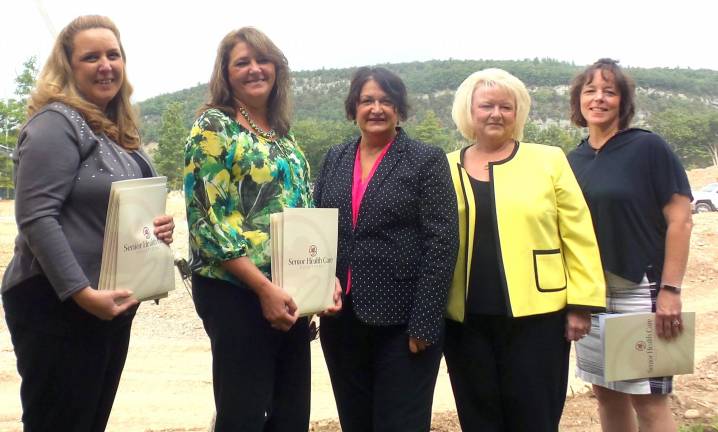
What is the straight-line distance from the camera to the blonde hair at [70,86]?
229 cm

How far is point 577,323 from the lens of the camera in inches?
109

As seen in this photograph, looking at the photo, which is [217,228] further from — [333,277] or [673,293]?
[673,293]

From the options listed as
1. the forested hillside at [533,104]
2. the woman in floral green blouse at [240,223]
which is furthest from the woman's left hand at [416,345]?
the forested hillside at [533,104]

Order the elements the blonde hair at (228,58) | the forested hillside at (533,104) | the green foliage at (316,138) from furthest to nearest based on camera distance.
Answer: the forested hillside at (533,104), the green foliage at (316,138), the blonde hair at (228,58)

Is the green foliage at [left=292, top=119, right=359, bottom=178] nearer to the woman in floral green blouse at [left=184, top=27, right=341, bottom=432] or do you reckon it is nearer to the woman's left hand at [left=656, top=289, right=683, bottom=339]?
the woman's left hand at [left=656, top=289, right=683, bottom=339]

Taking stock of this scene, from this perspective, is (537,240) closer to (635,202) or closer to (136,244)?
(635,202)

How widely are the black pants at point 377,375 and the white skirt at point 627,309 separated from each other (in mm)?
948

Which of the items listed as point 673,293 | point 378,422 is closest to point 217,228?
point 378,422

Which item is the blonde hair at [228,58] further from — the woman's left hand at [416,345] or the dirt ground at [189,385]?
the dirt ground at [189,385]

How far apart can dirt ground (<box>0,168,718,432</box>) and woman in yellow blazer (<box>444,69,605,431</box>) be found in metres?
1.68

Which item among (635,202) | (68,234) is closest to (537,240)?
(635,202)

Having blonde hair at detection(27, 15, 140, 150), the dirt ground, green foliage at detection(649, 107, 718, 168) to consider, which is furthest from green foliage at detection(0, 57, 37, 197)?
green foliage at detection(649, 107, 718, 168)

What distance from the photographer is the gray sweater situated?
212 cm

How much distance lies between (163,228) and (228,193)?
27 centimetres
